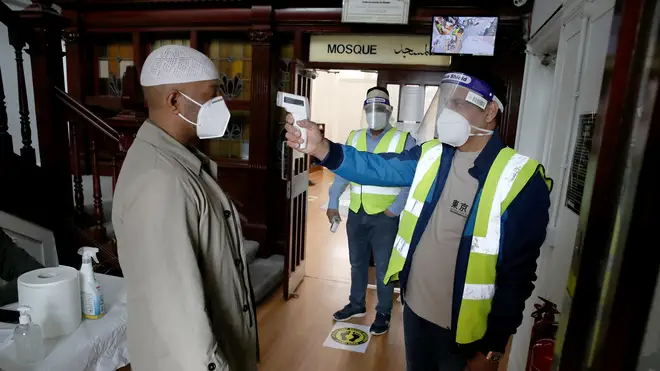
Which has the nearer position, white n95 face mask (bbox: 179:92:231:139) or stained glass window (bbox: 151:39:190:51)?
white n95 face mask (bbox: 179:92:231:139)

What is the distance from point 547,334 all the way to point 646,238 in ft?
4.33

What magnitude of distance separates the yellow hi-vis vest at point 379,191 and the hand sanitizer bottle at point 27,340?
1.78m

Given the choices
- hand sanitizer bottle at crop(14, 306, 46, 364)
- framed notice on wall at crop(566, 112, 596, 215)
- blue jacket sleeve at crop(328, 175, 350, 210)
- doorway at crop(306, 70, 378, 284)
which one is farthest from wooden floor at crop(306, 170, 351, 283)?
hand sanitizer bottle at crop(14, 306, 46, 364)

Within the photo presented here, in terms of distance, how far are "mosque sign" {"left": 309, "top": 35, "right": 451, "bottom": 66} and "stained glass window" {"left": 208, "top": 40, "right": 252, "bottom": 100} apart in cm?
69

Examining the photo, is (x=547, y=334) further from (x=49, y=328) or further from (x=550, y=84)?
(x=550, y=84)

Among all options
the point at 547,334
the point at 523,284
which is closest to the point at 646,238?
the point at 523,284

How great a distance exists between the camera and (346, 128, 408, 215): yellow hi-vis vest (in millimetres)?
2439

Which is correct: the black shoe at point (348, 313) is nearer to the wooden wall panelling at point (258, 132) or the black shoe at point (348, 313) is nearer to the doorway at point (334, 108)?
the wooden wall panelling at point (258, 132)

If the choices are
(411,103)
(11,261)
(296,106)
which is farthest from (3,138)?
(411,103)

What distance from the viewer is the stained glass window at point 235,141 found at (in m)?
3.77

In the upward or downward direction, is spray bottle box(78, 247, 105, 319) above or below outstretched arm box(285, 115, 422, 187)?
below

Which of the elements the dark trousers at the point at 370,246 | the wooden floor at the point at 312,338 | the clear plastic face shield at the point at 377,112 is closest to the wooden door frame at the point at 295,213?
the wooden floor at the point at 312,338

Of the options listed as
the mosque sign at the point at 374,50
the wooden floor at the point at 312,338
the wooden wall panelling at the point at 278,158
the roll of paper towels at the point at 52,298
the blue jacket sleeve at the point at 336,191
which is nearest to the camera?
the roll of paper towels at the point at 52,298

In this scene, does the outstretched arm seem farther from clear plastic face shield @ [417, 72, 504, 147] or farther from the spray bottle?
the spray bottle
